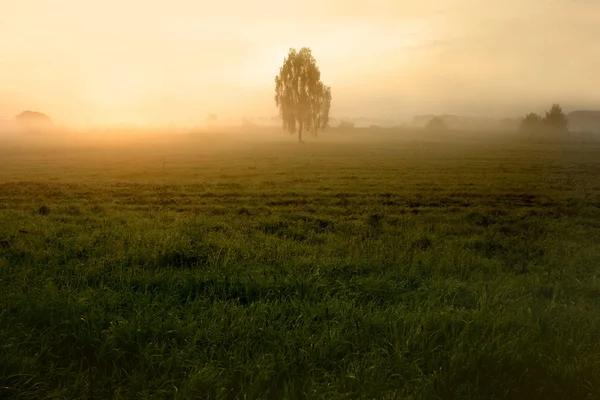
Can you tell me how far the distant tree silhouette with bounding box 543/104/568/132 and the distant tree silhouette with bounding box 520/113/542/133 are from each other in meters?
4.54

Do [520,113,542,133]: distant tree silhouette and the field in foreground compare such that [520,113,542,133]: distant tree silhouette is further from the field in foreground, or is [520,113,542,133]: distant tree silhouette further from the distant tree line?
the field in foreground

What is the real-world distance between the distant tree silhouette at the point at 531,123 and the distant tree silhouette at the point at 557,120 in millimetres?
4535

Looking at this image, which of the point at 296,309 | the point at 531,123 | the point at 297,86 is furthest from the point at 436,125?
the point at 296,309

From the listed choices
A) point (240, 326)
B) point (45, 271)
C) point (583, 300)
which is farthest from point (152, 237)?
point (583, 300)

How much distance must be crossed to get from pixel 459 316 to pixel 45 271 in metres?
6.11

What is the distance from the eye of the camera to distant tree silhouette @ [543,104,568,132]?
99938mm

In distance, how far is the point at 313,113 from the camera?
6406cm

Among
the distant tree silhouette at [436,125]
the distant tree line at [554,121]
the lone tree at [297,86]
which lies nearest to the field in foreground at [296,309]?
the lone tree at [297,86]

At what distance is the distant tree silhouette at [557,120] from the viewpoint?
328ft

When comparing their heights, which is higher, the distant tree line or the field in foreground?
the distant tree line

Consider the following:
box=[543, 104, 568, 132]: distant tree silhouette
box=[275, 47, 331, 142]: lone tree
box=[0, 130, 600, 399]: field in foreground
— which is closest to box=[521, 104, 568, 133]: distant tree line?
box=[543, 104, 568, 132]: distant tree silhouette

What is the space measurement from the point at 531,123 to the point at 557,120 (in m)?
11.2

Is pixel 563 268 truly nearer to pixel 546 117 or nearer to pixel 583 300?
pixel 583 300

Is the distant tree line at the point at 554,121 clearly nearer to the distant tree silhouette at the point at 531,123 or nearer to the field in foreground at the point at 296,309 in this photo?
the distant tree silhouette at the point at 531,123
